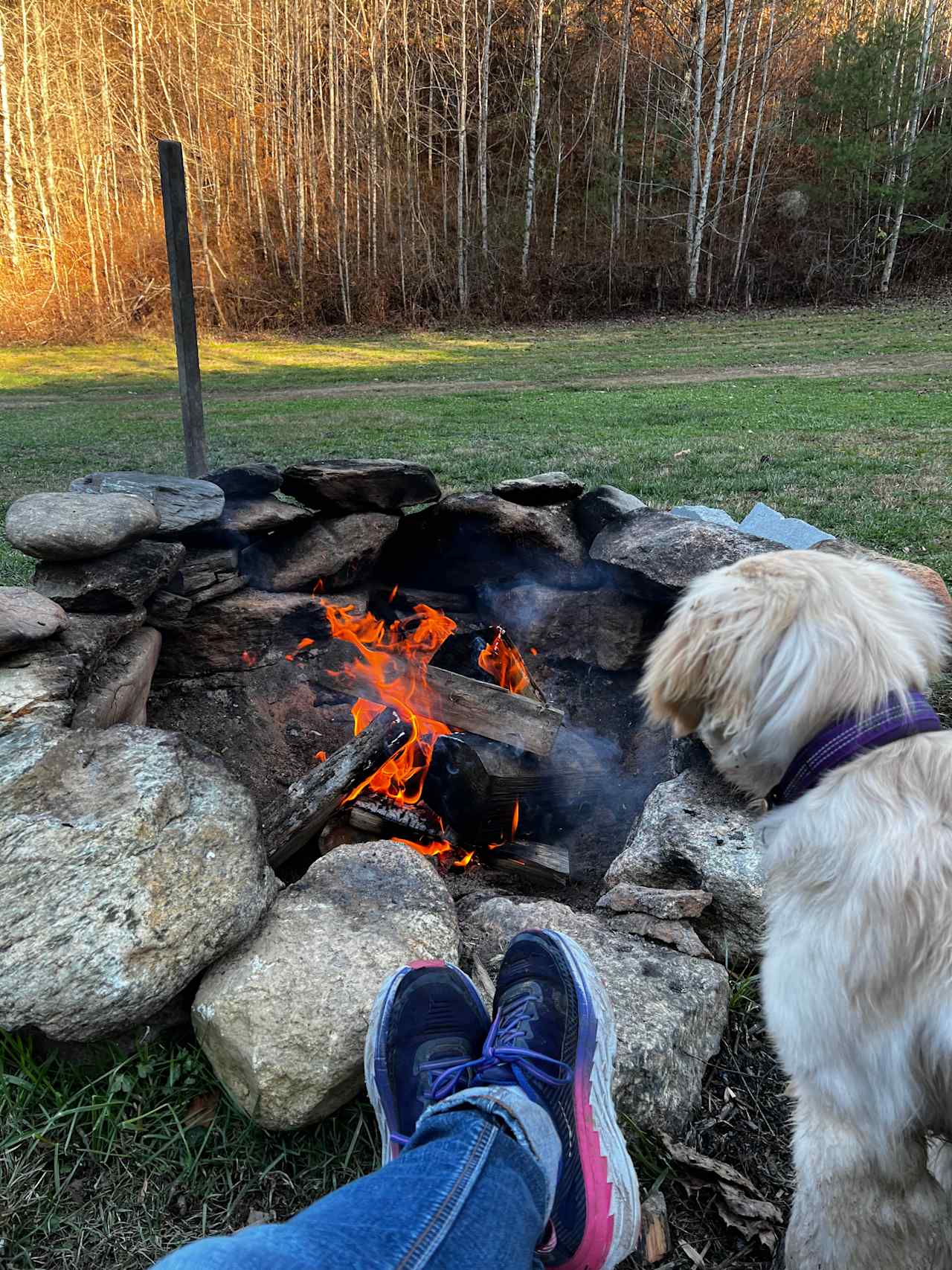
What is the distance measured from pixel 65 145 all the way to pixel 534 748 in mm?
28431

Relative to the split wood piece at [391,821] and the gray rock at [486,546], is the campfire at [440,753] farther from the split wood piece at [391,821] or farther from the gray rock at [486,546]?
the gray rock at [486,546]

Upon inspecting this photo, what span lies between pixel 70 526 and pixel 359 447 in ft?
25.1

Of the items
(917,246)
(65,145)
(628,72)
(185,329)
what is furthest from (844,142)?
(185,329)

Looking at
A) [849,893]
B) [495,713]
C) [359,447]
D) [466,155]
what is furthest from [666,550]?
[466,155]

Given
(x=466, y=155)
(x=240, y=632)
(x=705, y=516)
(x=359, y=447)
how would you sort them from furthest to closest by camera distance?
(x=466, y=155), (x=359, y=447), (x=705, y=516), (x=240, y=632)

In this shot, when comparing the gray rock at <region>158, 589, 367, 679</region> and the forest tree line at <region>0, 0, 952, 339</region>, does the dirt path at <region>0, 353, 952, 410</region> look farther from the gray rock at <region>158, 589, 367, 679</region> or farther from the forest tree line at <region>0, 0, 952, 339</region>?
the gray rock at <region>158, 589, 367, 679</region>

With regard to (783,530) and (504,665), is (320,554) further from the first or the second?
(783,530)

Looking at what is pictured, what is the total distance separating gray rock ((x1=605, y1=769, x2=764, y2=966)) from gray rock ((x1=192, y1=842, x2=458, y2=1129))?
0.77 m

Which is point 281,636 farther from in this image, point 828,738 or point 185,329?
point 828,738

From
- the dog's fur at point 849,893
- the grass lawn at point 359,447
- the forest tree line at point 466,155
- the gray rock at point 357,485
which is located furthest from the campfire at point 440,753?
the forest tree line at point 466,155

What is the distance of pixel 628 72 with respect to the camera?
93.1 ft

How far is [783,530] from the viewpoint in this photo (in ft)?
14.6

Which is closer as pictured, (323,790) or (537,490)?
(323,790)

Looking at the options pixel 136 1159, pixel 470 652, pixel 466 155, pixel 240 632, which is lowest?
pixel 136 1159
